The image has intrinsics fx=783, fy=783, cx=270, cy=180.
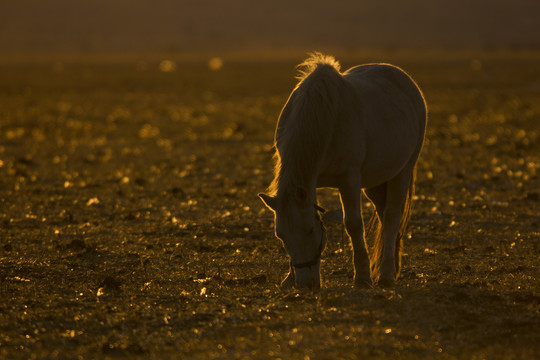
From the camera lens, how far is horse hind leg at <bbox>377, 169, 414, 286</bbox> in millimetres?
7023

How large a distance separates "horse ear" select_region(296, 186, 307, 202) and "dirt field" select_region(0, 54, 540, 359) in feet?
2.71

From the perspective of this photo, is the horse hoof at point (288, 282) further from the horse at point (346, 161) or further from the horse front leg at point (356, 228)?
the horse front leg at point (356, 228)

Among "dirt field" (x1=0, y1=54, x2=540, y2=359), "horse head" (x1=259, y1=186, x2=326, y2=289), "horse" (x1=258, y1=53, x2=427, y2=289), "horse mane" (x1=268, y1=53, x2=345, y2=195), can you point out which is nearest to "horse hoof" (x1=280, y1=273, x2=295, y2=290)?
"horse" (x1=258, y1=53, x2=427, y2=289)

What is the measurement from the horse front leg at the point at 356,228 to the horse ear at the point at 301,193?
0.57m

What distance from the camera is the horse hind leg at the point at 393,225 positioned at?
23.0 ft

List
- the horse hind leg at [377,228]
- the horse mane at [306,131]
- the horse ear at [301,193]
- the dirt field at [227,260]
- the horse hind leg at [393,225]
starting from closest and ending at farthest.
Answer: the dirt field at [227,260] < the horse ear at [301,193] < the horse mane at [306,131] < the horse hind leg at [393,225] < the horse hind leg at [377,228]

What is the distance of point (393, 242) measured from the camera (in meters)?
7.17

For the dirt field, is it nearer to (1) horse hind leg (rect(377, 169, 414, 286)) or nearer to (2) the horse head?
(1) horse hind leg (rect(377, 169, 414, 286))

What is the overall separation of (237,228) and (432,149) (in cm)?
822

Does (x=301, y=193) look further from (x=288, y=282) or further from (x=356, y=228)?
(x=288, y=282)

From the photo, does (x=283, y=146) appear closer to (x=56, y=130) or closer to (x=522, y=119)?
(x=56, y=130)

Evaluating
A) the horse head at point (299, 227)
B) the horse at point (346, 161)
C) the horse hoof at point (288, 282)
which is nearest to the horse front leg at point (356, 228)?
the horse at point (346, 161)

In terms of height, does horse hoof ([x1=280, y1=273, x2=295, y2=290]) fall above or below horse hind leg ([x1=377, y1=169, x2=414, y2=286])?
below

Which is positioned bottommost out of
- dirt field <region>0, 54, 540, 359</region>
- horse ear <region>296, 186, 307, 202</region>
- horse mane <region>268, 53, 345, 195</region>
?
dirt field <region>0, 54, 540, 359</region>
